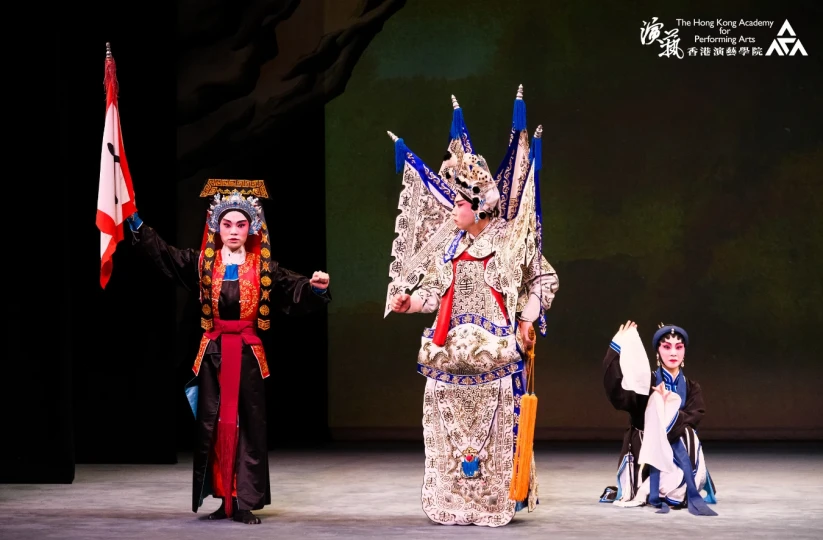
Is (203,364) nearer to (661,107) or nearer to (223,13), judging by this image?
(223,13)

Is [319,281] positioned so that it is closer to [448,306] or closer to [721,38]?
[448,306]

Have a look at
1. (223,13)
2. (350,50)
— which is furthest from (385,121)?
(223,13)

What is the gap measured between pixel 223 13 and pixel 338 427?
2670 mm

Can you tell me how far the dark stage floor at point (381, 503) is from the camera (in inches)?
201

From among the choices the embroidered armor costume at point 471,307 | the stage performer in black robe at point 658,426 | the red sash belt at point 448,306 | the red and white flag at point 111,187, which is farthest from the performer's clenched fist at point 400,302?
the red and white flag at point 111,187

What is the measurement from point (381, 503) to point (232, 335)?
107 cm

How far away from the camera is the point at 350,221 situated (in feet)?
27.2

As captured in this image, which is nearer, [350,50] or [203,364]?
[203,364]

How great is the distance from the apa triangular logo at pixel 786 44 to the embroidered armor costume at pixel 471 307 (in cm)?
321

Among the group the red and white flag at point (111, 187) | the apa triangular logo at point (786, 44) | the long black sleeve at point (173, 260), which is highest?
the apa triangular logo at point (786, 44)

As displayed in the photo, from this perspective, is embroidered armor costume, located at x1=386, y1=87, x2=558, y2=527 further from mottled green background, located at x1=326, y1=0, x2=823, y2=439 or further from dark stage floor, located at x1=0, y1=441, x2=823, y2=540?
mottled green background, located at x1=326, y1=0, x2=823, y2=439

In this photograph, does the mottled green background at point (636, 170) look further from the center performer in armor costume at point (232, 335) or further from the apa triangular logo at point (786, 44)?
the center performer in armor costume at point (232, 335)

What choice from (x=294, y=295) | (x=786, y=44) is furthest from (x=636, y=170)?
(x=294, y=295)

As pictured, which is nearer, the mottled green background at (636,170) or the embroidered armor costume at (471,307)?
the embroidered armor costume at (471,307)
